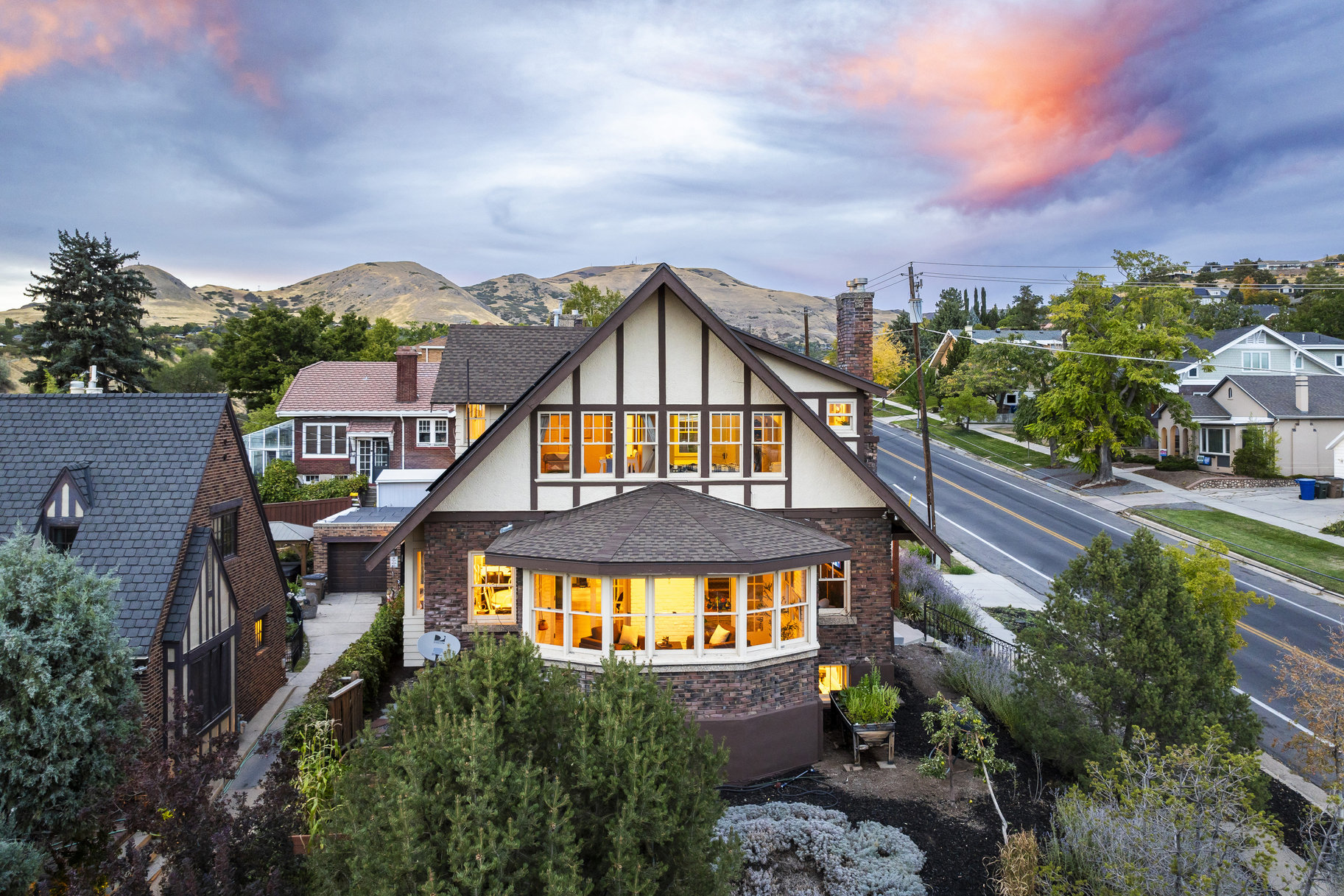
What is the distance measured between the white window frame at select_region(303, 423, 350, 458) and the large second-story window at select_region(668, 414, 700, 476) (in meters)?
31.6

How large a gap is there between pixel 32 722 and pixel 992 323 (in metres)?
120

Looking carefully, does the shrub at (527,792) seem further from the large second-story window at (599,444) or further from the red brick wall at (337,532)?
the red brick wall at (337,532)

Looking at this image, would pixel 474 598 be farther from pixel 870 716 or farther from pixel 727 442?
pixel 870 716

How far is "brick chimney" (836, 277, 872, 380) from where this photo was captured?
2102cm

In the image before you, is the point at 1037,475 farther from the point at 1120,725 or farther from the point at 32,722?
the point at 32,722

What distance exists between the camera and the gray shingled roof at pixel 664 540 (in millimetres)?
11703

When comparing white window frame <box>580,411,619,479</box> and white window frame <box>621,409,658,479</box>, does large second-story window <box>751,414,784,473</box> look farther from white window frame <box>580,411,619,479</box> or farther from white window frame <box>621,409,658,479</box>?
white window frame <box>580,411,619,479</box>

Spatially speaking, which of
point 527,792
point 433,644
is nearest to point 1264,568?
point 433,644

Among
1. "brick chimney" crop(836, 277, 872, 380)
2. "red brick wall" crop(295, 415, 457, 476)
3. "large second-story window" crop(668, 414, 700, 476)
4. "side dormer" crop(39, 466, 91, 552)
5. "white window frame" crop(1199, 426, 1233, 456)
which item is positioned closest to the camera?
"side dormer" crop(39, 466, 91, 552)

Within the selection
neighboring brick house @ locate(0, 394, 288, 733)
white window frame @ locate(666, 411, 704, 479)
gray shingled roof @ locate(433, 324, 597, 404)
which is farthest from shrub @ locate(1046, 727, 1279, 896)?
gray shingled roof @ locate(433, 324, 597, 404)

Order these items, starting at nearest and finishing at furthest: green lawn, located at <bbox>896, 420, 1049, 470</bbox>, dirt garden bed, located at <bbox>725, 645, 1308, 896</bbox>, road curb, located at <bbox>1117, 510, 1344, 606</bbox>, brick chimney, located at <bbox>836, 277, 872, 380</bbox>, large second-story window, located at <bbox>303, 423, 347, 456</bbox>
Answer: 1. dirt garden bed, located at <bbox>725, 645, 1308, 896</bbox>
2. brick chimney, located at <bbox>836, 277, 872, 380</bbox>
3. road curb, located at <bbox>1117, 510, 1344, 606</bbox>
4. large second-story window, located at <bbox>303, 423, 347, 456</bbox>
5. green lawn, located at <bbox>896, 420, 1049, 470</bbox>

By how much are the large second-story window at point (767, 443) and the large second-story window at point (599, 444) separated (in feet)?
9.58

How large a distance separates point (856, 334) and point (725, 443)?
8.26 meters

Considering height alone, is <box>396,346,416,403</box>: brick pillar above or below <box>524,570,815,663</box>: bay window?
above
